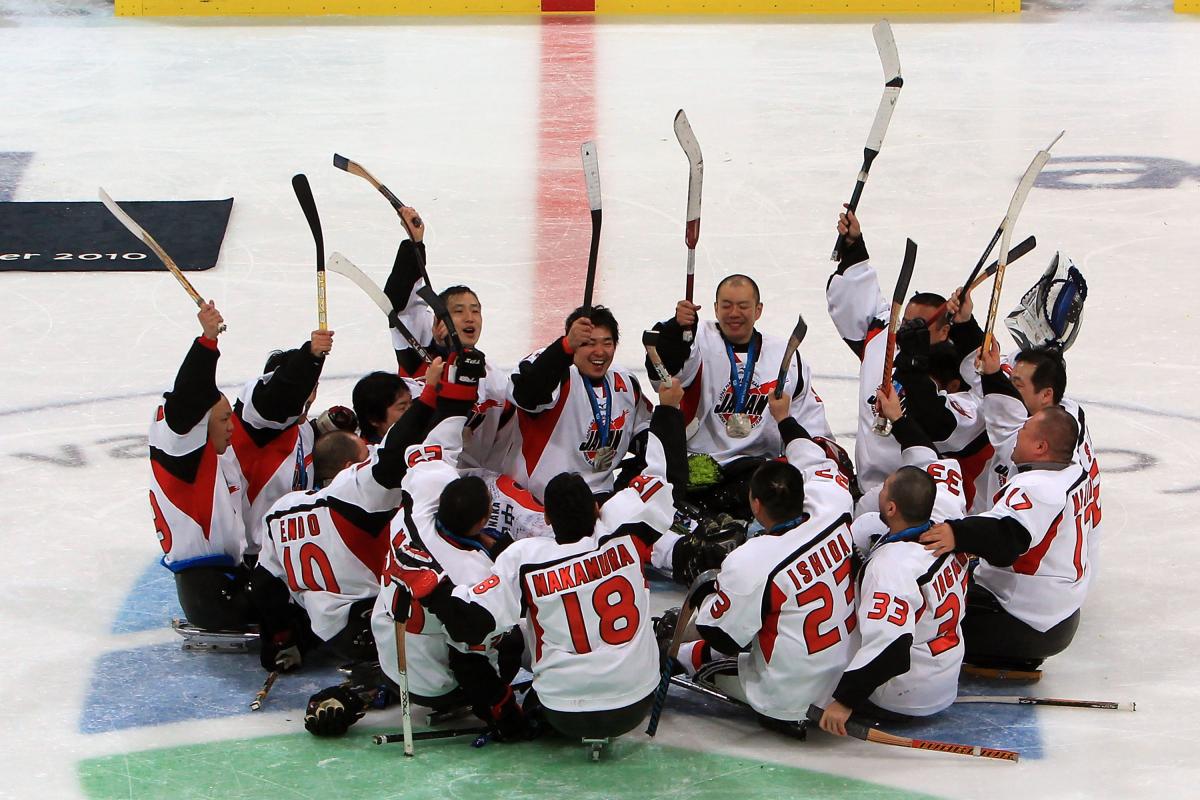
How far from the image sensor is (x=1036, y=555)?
4965 mm

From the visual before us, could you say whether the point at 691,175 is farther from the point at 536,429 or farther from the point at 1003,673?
the point at 1003,673

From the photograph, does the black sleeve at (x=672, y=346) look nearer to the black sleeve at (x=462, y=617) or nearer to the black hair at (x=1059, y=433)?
the black hair at (x=1059, y=433)

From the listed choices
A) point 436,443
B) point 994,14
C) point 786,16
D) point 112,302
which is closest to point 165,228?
point 112,302

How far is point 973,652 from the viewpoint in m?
5.14

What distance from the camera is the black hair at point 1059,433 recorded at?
16.2 ft

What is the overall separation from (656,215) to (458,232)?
4.07ft

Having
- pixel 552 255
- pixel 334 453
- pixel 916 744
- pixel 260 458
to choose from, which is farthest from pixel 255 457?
pixel 552 255

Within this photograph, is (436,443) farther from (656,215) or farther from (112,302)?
(656,215)

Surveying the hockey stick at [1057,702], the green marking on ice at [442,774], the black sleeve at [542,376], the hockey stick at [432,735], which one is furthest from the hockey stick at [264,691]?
the hockey stick at [1057,702]

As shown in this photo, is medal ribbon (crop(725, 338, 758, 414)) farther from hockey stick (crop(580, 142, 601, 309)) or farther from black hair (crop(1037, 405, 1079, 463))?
black hair (crop(1037, 405, 1079, 463))

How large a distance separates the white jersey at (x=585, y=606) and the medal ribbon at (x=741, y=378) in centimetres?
150

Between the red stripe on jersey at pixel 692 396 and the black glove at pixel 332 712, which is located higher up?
the red stripe on jersey at pixel 692 396

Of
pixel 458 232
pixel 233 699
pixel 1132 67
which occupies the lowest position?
pixel 233 699

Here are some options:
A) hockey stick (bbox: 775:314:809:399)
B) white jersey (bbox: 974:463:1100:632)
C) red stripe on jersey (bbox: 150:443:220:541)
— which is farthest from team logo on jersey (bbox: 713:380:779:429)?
red stripe on jersey (bbox: 150:443:220:541)
